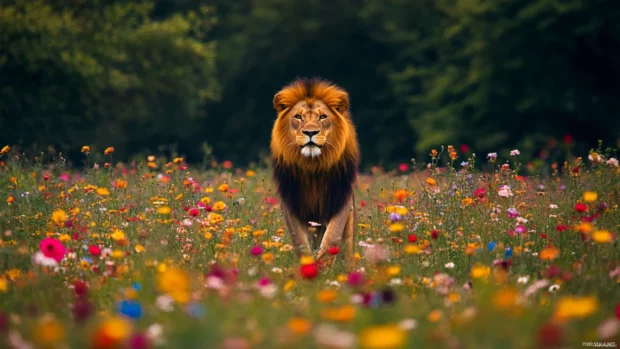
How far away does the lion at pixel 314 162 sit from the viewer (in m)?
6.65

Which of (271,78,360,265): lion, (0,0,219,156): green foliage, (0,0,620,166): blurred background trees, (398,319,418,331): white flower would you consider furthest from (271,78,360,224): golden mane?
(0,0,219,156): green foliage

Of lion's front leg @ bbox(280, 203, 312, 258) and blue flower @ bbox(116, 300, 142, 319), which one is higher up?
lion's front leg @ bbox(280, 203, 312, 258)

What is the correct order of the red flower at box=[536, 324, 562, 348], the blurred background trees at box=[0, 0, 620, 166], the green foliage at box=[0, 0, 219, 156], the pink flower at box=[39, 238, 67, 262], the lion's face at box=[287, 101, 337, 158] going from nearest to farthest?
the red flower at box=[536, 324, 562, 348] → the pink flower at box=[39, 238, 67, 262] → the lion's face at box=[287, 101, 337, 158] → the green foliage at box=[0, 0, 219, 156] → the blurred background trees at box=[0, 0, 620, 166]

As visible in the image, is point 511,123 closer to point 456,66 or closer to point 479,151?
point 479,151

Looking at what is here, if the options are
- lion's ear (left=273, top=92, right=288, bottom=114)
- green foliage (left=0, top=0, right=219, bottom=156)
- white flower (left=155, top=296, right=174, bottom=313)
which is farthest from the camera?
green foliage (left=0, top=0, right=219, bottom=156)

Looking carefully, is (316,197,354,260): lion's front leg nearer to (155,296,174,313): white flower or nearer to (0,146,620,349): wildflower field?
(0,146,620,349): wildflower field

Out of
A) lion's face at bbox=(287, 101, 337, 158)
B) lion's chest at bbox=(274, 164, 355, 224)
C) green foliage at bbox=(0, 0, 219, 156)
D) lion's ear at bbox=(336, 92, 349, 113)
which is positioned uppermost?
green foliage at bbox=(0, 0, 219, 156)

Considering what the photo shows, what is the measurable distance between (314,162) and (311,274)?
2.99 metres

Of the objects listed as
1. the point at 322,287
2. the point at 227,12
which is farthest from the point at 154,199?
the point at 227,12

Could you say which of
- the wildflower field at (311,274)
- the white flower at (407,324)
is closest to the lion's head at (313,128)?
the wildflower field at (311,274)

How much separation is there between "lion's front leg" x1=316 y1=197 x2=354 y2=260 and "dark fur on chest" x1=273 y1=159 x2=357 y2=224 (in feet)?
0.17

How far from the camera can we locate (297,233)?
21.7 ft

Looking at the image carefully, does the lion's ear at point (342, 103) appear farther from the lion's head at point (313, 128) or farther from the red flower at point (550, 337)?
the red flower at point (550, 337)

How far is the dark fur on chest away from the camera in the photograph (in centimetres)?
673
